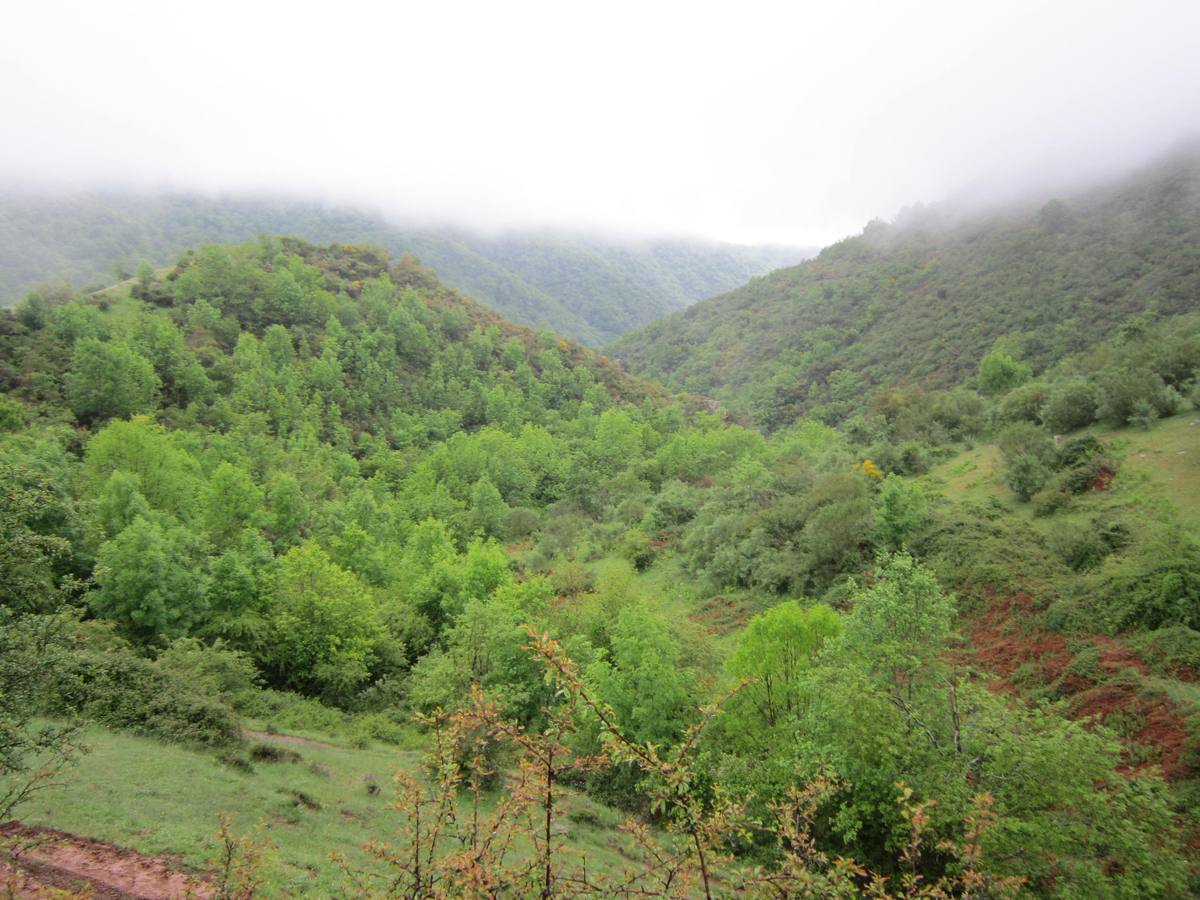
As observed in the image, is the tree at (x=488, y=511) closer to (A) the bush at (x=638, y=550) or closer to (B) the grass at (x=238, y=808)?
(A) the bush at (x=638, y=550)

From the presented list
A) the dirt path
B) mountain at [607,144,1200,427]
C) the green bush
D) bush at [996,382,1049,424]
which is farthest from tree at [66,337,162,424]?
mountain at [607,144,1200,427]

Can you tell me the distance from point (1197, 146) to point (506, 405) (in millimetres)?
121152

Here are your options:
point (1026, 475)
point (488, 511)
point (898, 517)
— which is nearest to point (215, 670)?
point (898, 517)

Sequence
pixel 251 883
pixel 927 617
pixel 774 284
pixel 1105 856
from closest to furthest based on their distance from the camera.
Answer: pixel 251 883 < pixel 1105 856 < pixel 927 617 < pixel 774 284

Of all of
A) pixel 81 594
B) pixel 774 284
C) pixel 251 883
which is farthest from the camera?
pixel 774 284

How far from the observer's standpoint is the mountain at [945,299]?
7588 cm

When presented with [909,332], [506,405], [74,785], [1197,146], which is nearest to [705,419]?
[506,405]

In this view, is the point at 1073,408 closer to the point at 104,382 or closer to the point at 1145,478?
the point at 1145,478

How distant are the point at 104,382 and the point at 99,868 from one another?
58.0 meters

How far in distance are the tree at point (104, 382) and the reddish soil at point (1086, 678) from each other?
2547 inches

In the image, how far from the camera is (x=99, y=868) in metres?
9.82

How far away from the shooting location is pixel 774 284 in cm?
14875

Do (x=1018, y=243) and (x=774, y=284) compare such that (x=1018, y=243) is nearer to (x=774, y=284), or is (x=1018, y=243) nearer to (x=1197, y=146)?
(x=1197, y=146)

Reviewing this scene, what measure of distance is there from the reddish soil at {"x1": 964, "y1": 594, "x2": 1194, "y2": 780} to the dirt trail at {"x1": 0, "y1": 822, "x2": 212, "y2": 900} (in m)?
18.0
